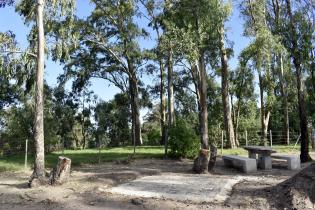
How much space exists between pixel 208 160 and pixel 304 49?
6477mm

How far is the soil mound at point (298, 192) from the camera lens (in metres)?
7.48

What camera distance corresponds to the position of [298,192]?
771 cm

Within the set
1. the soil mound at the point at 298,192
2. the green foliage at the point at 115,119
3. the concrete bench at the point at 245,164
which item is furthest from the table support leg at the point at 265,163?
the green foliage at the point at 115,119

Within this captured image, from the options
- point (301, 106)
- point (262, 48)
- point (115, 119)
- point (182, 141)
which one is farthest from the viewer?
point (115, 119)

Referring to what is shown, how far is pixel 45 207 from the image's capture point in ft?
26.3

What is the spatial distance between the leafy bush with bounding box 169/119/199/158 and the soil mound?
893cm

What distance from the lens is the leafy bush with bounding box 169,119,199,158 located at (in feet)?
56.4

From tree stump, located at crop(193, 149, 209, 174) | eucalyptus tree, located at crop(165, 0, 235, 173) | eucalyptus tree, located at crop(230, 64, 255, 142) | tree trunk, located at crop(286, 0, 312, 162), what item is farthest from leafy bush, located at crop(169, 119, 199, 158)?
eucalyptus tree, located at crop(230, 64, 255, 142)

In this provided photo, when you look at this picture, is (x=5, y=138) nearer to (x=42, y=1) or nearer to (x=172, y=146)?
(x=172, y=146)

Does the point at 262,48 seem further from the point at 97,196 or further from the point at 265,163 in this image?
the point at 97,196

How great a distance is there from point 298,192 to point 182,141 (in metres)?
9.79

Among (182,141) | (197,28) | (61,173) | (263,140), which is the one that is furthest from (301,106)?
(263,140)

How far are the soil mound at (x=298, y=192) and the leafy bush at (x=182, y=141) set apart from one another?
8928 millimetres

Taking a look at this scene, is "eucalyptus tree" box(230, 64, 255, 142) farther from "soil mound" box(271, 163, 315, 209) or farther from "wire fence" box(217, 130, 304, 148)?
"soil mound" box(271, 163, 315, 209)
